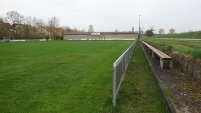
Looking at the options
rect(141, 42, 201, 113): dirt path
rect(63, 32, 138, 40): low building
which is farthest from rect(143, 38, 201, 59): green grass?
rect(63, 32, 138, 40): low building

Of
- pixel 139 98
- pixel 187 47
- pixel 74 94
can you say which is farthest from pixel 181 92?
pixel 187 47

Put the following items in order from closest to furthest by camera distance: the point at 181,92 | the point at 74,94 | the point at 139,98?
the point at 181,92 → the point at 139,98 → the point at 74,94

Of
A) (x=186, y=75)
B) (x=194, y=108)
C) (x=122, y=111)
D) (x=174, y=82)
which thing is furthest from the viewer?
(x=186, y=75)

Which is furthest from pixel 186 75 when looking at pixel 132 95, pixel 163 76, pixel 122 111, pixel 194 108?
pixel 122 111

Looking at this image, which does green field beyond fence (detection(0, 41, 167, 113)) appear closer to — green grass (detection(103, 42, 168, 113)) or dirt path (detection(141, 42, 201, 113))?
green grass (detection(103, 42, 168, 113))

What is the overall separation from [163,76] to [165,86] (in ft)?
4.52

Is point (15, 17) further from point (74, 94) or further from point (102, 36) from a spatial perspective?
point (74, 94)

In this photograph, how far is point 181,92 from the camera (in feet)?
16.5

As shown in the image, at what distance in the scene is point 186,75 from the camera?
21.9 ft

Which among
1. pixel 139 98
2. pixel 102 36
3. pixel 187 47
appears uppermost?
pixel 102 36

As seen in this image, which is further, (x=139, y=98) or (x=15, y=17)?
(x=15, y=17)

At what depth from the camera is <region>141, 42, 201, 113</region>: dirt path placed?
4.08m

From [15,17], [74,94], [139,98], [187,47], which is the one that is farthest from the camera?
[15,17]

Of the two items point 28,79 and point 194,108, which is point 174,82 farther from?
point 28,79
